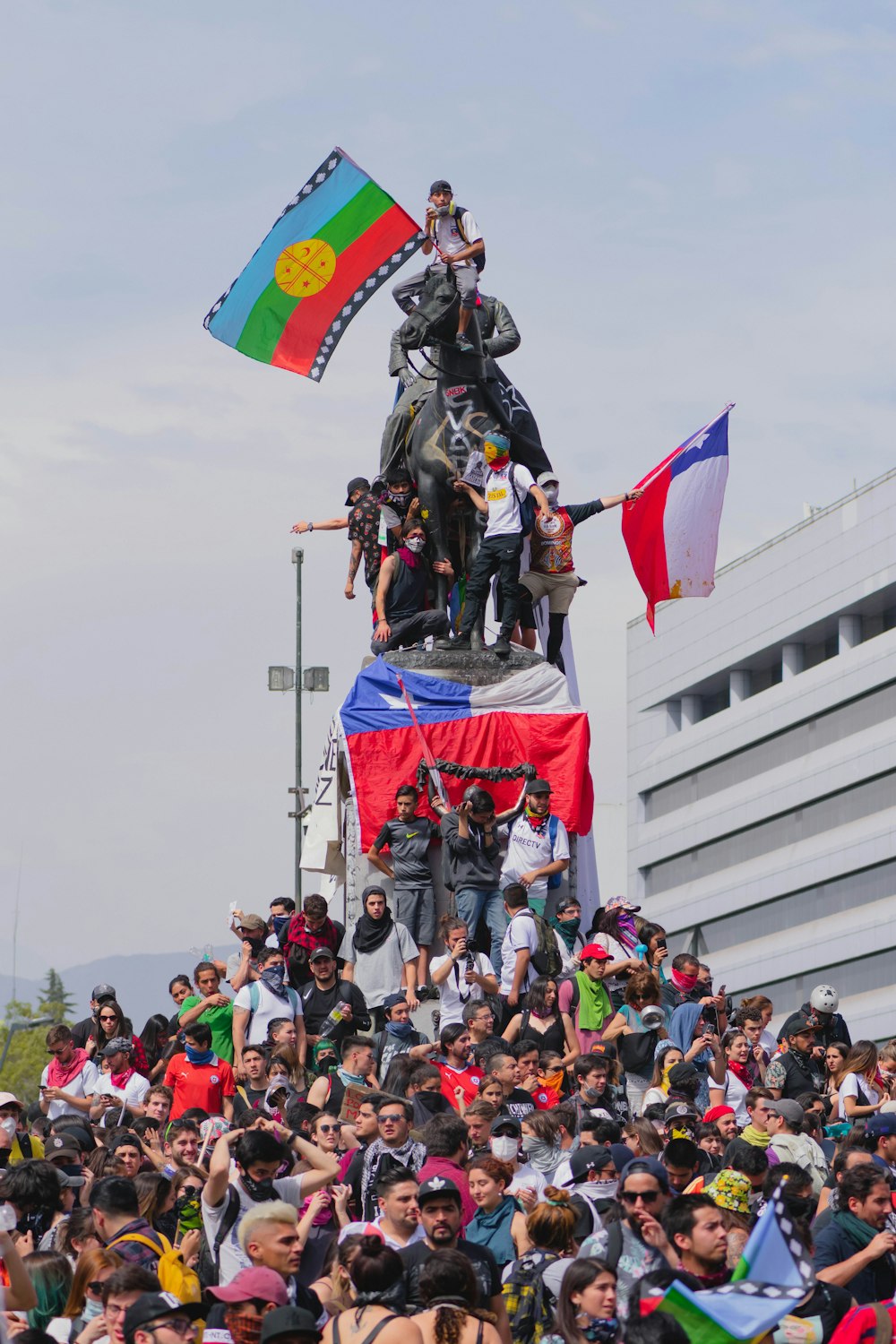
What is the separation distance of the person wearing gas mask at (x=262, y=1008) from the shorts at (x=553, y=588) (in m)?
5.73

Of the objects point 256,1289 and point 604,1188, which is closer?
point 256,1289

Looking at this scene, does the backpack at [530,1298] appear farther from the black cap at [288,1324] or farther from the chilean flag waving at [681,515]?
the chilean flag waving at [681,515]

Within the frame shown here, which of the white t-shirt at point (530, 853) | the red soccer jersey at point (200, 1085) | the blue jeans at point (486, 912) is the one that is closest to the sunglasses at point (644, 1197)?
the red soccer jersey at point (200, 1085)

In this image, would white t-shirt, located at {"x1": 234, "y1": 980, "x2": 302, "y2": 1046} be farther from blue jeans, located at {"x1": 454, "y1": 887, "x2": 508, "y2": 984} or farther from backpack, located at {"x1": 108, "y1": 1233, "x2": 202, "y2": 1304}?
backpack, located at {"x1": 108, "y1": 1233, "x2": 202, "y2": 1304}

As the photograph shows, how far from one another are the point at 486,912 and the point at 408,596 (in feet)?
11.4

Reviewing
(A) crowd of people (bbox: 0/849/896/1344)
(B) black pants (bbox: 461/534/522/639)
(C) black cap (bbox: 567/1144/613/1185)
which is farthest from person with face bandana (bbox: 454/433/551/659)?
(C) black cap (bbox: 567/1144/613/1185)

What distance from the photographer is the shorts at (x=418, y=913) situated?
19.2m

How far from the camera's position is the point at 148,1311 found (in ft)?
26.6

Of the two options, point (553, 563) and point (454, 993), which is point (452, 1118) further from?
point (553, 563)

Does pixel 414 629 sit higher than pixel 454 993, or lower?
higher

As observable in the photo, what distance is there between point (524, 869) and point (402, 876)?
1.01 metres

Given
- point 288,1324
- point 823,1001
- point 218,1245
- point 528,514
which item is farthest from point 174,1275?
point 528,514

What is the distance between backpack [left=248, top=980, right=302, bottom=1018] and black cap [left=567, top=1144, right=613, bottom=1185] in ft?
17.2

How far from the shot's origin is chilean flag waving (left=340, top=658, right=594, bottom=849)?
20516 millimetres
